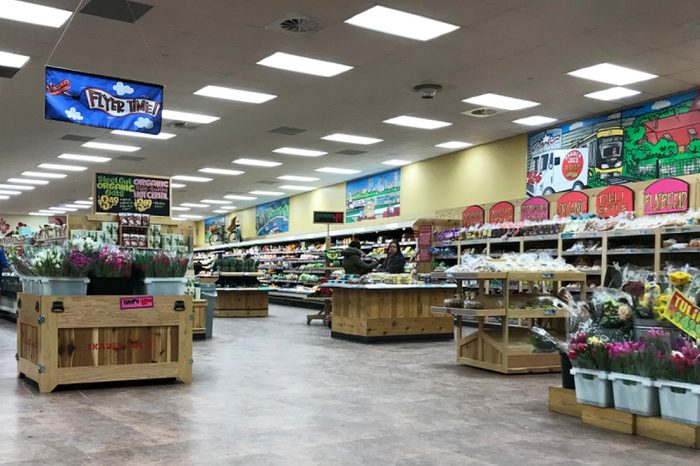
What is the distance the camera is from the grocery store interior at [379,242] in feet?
13.7

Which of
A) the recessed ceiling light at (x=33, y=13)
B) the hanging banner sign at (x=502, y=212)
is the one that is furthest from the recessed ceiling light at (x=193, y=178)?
the recessed ceiling light at (x=33, y=13)

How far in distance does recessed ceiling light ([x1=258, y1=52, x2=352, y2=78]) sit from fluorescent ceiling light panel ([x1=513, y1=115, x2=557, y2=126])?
4.18 m

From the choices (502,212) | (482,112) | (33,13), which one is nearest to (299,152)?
(502,212)

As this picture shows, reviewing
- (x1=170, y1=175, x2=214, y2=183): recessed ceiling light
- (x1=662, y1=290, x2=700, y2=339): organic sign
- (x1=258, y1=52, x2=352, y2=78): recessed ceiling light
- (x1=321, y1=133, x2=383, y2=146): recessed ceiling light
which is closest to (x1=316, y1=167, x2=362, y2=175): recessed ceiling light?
(x1=321, y1=133, x2=383, y2=146): recessed ceiling light

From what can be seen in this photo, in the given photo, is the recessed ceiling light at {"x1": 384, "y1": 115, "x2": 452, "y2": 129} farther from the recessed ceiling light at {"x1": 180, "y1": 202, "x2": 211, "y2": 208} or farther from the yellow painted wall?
the recessed ceiling light at {"x1": 180, "y1": 202, "x2": 211, "y2": 208}

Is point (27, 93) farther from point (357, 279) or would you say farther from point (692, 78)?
point (692, 78)

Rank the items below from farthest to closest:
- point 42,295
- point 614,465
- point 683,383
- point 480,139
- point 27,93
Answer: point 480,139 → point 27,93 → point 42,295 → point 683,383 → point 614,465

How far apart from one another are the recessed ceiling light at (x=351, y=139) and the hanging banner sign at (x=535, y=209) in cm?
342

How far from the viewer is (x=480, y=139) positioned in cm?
1378

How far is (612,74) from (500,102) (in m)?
2.01

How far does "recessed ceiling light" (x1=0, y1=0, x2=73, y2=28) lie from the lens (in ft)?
23.5

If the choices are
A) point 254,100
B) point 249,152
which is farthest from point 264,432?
point 249,152

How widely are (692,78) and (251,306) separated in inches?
367

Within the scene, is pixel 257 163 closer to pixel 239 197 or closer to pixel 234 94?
pixel 234 94
